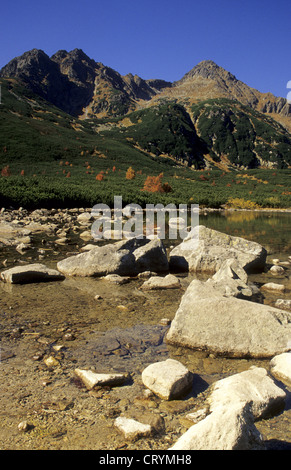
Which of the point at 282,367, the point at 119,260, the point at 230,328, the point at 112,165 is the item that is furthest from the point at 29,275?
the point at 112,165

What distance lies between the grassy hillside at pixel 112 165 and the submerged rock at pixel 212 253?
21294 mm

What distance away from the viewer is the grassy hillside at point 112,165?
3575cm

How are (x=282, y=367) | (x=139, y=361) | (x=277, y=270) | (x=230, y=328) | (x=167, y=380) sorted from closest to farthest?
(x=167, y=380), (x=282, y=367), (x=139, y=361), (x=230, y=328), (x=277, y=270)

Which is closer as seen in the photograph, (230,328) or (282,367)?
(282,367)

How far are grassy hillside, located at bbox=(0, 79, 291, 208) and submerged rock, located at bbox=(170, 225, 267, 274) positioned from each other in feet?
69.9

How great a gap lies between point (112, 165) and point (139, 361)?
8172 centimetres

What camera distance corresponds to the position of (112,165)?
83.2 meters

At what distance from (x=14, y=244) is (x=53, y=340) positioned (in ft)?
29.1

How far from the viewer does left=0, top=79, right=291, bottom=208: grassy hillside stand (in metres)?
35.8

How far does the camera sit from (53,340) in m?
4.85

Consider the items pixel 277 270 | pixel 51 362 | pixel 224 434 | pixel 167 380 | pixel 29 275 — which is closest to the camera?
pixel 224 434

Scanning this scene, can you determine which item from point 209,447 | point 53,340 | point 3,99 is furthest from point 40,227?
point 3,99

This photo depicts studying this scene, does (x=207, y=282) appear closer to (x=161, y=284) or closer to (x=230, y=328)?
(x=230, y=328)

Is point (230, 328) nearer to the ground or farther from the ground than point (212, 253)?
nearer to the ground
